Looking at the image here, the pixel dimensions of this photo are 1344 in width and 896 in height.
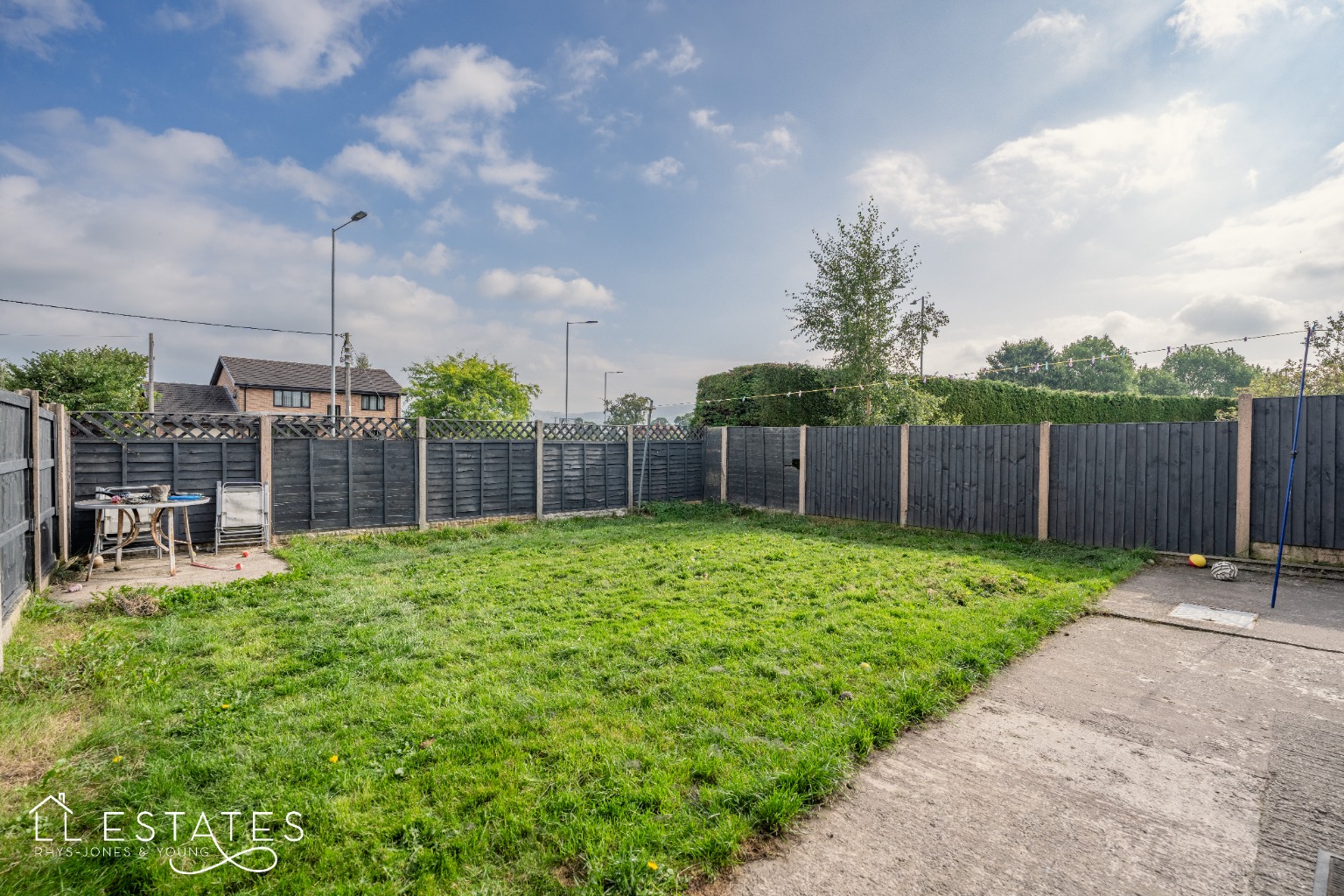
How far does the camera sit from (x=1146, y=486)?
6.78 m

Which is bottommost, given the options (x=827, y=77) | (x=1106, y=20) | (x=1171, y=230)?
(x=1171, y=230)

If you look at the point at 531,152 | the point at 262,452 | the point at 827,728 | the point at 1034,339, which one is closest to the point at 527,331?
the point at 531,152

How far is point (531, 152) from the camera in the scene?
392 inches

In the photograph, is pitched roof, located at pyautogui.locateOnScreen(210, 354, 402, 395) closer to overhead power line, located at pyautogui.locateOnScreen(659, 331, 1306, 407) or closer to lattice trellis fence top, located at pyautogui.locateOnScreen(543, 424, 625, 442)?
overhead power line, located at pyautogui.locateOnScreen(659, 331, 1306, 407)

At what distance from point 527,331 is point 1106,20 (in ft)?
55.2

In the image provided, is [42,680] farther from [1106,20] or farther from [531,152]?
[1106,20]

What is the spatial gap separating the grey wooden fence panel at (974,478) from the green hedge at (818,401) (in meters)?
4.05

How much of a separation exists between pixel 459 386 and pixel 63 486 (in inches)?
612

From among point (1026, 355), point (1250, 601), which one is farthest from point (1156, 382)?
point (1250, 601)

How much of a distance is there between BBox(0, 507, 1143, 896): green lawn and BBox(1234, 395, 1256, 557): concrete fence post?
7.55 feet

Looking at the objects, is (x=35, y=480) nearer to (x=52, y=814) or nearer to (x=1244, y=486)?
(x=52, y=814)

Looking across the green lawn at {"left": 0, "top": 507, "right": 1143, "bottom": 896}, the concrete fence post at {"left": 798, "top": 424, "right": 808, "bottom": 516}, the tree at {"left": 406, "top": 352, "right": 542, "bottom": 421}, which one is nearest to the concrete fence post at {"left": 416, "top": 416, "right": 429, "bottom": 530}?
the green lawn at {"left": 0, "top": 507, "right": 1143, "bottom": 896}

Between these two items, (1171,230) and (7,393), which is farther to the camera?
(1171,230)

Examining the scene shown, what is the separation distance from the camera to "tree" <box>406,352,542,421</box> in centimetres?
2080
